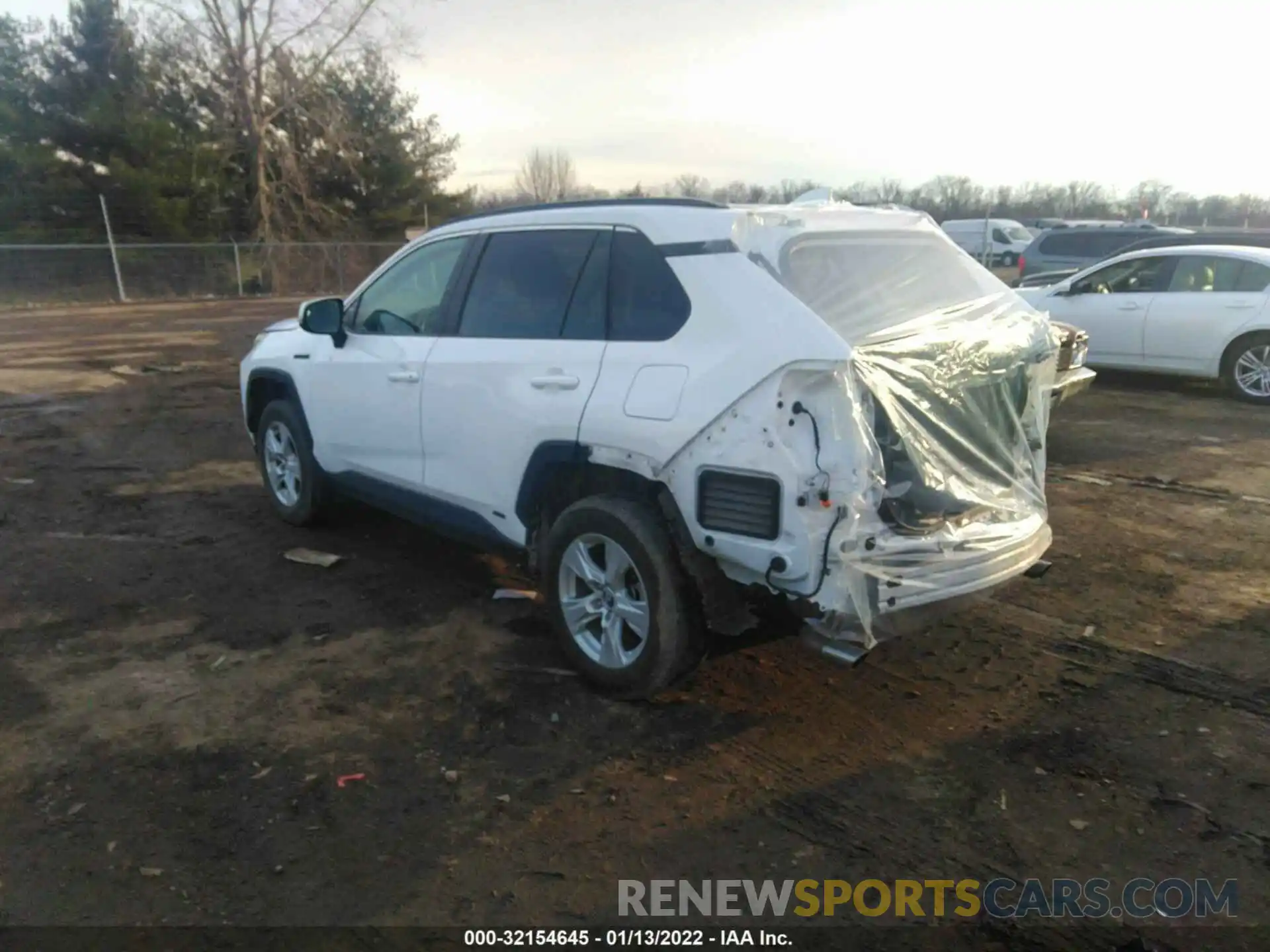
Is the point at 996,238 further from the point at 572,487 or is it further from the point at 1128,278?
the point at 572,487

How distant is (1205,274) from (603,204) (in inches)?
355

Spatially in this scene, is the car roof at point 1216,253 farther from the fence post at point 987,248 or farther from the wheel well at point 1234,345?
the fence post at point 987,248

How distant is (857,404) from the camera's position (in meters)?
3.22

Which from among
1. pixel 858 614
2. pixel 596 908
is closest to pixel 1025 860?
pixel 858 614

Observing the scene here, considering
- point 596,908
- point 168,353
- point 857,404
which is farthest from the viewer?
point 168,353

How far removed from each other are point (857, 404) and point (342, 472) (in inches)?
136

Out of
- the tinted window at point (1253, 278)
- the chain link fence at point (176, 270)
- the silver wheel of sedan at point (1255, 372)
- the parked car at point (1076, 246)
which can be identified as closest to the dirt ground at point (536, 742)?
the silver wheel of sedan at point (1255, 372)

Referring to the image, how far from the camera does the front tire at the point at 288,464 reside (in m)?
5.91

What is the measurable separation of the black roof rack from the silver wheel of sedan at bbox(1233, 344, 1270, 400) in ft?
28.0

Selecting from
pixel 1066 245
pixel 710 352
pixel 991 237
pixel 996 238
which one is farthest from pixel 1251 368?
pixel 996 238

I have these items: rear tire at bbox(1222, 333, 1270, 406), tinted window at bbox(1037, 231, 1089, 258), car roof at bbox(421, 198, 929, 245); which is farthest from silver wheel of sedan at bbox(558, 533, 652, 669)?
tinted window at bbox(1037, 231, 1089, 258)

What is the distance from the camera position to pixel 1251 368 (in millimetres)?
10070

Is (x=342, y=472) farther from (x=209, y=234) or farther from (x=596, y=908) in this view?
(x=209, y=234)

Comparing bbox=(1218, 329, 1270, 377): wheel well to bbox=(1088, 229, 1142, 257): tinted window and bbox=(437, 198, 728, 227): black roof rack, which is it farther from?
bbox=(1088, 229, 1142, 257): tinted window
